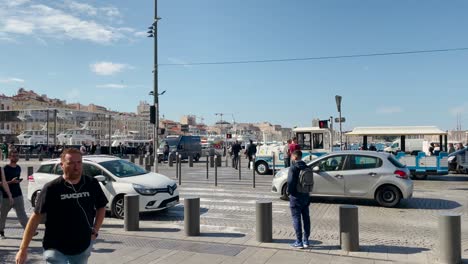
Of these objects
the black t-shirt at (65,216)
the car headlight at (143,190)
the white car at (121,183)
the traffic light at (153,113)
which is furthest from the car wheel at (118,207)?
the traffic light at (153,113)

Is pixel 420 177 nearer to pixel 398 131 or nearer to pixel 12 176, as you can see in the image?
pixel 398 131

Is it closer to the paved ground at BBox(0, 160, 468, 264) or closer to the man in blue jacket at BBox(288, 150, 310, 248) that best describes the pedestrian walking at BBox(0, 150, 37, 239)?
the paved ground at BBox(0, 160, 468, 264)

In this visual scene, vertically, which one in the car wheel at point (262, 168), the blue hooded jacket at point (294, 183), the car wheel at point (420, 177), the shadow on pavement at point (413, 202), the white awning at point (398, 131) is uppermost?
the white awning at point (398, 131)

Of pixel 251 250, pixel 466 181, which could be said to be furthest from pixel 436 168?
pixel 251 250

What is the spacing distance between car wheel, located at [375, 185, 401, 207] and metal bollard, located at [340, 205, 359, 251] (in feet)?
16.2

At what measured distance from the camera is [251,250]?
708 centimetres

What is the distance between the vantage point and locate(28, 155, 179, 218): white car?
1007cm

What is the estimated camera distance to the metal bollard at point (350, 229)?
Result: 699 centimetres

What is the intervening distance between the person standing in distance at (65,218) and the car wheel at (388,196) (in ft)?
31.1

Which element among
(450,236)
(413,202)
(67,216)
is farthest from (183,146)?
(67,216)

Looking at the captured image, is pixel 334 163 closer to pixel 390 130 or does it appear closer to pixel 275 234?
pixel 275 234

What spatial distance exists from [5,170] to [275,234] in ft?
17.3

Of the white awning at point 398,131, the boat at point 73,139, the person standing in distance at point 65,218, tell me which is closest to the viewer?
the person standing in distance at point 65,218

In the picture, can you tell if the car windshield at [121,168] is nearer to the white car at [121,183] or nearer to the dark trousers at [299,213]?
the white car at [121,183]
